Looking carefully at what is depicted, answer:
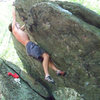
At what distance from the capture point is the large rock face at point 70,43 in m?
5.16

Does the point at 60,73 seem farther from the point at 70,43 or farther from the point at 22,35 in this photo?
the point at 22,35

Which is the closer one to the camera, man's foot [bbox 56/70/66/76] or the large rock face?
the large rock face

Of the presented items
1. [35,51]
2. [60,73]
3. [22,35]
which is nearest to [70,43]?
[60,73]

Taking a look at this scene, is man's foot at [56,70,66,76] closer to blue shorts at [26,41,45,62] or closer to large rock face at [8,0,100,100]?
large rock face at [8,0,100,100]

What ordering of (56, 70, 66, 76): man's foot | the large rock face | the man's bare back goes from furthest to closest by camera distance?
the man's bare back, (56, 70, 66, 76): man's foot, the large rock face

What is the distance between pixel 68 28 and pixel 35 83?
3.32 metres

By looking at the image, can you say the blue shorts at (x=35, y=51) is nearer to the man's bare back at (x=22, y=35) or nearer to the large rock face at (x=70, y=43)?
the large rock face at (x=70, y=43)

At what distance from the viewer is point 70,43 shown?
5.45 meters

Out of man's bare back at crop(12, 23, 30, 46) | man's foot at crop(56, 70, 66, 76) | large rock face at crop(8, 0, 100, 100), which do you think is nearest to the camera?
large rock face at crop(8, 0, 100, 100)

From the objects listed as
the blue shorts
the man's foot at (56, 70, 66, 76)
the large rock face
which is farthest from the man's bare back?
the man's foot at (56, 70, 66, 76)

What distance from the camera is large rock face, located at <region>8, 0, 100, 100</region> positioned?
516 cm

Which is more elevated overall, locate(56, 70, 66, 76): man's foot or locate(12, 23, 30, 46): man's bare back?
locate(12, 23, 30, 46): man's bare back

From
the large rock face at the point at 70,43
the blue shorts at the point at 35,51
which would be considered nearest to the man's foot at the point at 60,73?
the large rock face at the point at 70,43

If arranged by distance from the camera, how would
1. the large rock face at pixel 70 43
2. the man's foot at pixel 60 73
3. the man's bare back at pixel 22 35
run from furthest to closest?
1. the man's bare back at pixel 22 35
2. the man's foot at pixel 60 73
3. the large rock face at pixel 70 43
